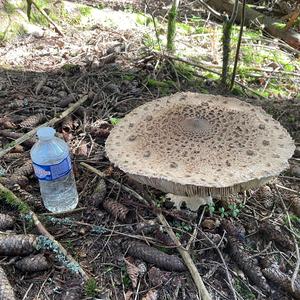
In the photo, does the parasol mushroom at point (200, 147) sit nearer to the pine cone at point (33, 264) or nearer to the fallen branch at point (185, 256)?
the fallen branch at point (185, 256)

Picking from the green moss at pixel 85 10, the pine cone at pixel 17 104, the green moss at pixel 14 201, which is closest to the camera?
the green moss at pixel 14 201

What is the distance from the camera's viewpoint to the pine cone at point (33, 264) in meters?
2.21

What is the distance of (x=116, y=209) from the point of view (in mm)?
2615

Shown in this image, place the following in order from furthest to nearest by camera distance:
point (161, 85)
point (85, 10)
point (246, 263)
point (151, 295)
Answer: point (85, 10) < point (161, 85) < point (246, 263) < point (151, 295)

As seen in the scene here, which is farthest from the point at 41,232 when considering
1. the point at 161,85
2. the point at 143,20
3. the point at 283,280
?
the point at 143,20

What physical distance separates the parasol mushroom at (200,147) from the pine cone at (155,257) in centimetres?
36

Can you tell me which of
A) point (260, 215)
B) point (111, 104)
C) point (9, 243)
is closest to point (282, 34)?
point (111, 104)

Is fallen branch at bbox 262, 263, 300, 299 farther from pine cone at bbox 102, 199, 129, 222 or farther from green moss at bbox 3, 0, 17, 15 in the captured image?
green moss at bbox 3, 0, 17, 15

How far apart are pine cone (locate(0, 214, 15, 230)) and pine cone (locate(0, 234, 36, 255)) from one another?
16 centimetres

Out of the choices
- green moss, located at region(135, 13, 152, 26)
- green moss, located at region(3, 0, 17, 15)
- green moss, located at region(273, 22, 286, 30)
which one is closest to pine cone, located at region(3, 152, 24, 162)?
green moss, located at region(3, 0, 17, 15)

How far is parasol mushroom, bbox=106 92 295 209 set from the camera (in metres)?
2.25

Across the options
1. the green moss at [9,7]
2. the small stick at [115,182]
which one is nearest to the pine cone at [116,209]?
the small stick at [115,182]

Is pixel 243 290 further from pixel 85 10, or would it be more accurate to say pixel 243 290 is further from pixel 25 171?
pixel 85 10

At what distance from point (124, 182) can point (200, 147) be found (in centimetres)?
70
